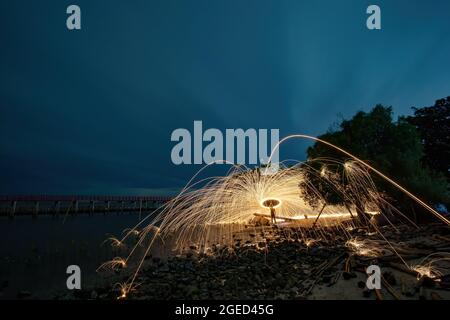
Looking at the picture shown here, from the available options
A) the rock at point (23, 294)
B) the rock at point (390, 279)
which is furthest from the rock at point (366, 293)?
the rock at point (23, 294)

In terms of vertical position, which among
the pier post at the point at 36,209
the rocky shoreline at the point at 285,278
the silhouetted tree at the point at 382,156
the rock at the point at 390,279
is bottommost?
the pier post at the point at 36,209

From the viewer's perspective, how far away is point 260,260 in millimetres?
12016

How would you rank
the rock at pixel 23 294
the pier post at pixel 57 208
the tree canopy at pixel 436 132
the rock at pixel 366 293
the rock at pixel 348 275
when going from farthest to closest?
the pier post at pixel 57 208
the tree canopy at pixel 436 132
the rock at pixel 23 294
the rock at pixel 348 275
the rock at pixel 366 293

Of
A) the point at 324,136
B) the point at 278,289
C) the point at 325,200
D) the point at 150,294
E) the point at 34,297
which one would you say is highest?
the point at 324,136

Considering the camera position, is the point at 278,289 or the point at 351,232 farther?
the point at 351,232

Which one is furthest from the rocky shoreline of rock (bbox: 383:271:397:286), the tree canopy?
the tree canopy

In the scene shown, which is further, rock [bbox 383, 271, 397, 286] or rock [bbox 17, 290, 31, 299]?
rock [bbox 17, 290, 31, 299]

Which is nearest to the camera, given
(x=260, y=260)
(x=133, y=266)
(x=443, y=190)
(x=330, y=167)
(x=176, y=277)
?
(x=176, y=277)

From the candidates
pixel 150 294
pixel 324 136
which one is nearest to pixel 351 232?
pixel 324 136

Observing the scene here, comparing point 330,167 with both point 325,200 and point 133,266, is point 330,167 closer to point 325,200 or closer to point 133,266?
point 325,200

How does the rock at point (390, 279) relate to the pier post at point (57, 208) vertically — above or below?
above

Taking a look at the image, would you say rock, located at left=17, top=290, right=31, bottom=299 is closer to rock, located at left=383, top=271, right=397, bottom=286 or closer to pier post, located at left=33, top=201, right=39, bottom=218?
rock, located at left=383, top=271, right=397, bottom=286

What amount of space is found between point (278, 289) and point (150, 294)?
475 centimetres

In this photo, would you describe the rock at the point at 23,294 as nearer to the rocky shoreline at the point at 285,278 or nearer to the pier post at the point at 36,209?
the rocky shoreline at the point at 285,278
